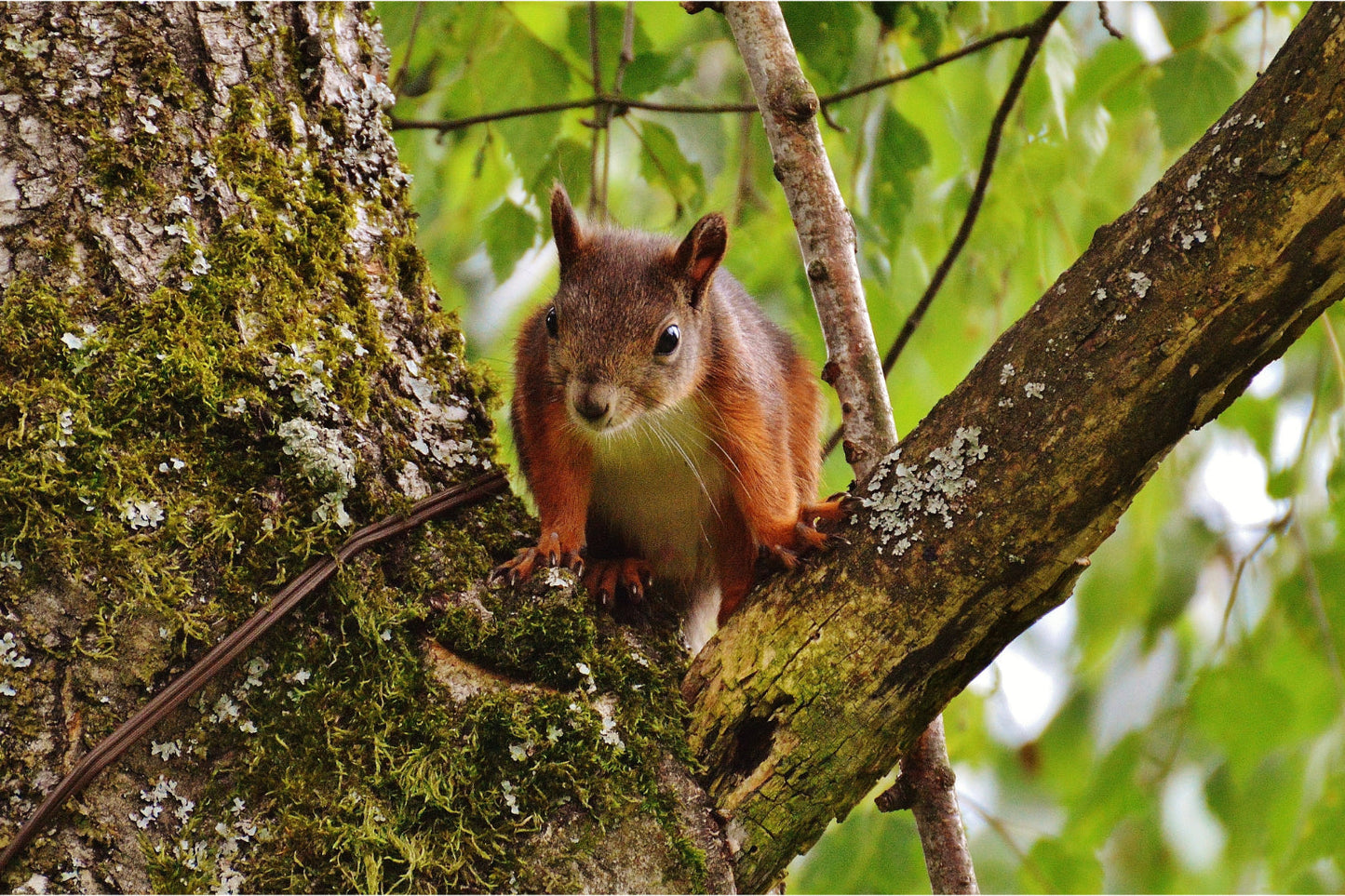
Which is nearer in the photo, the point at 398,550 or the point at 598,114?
the point at 398,550

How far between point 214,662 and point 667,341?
50.7 inches

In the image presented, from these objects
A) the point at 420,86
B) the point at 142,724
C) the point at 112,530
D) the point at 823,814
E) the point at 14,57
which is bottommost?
the point at 823,814

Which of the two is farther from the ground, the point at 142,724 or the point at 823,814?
the point at 142,724

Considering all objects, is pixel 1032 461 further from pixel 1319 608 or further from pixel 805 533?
pixel 1319 608

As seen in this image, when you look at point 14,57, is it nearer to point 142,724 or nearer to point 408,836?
point 142,724

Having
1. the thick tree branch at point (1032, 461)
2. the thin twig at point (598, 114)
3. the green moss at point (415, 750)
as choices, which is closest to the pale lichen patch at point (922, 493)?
the thick tree branch at point (1032, 461)

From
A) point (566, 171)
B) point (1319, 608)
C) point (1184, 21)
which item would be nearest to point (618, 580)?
point (566, 171)

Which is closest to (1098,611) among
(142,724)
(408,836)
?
(408,836)

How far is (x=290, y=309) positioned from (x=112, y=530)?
49 centimetres

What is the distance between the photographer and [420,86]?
13.7 ft

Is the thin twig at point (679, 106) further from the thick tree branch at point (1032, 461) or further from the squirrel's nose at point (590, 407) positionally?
the thick tree branch at point (1032, 461)

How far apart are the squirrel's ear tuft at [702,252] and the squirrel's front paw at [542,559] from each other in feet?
2.58

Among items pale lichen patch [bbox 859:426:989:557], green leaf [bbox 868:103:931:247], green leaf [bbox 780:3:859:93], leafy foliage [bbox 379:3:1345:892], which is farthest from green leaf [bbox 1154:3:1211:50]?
pale lichen patch [bbox 859:426:989:557]

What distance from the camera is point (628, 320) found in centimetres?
260
